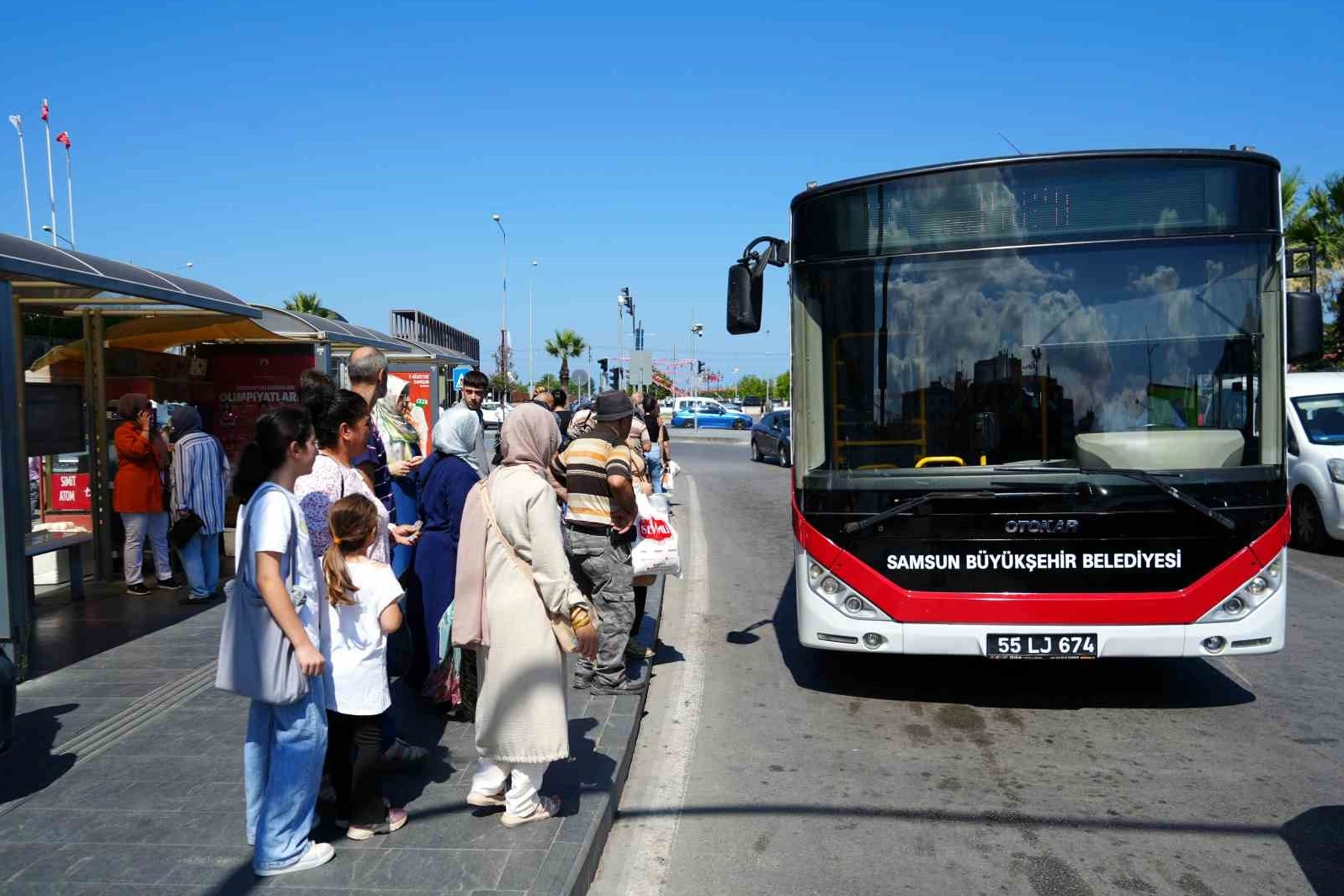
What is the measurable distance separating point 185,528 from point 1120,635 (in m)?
7.46

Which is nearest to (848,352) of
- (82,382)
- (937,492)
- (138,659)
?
(937,492)

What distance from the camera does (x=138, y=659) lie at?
716 cm

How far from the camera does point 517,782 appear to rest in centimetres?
425

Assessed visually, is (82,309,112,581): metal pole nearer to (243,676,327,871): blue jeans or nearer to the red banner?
the red banner

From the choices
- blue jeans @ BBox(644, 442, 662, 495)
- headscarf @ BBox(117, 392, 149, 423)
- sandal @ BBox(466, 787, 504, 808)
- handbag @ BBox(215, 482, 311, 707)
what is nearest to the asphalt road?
sandal @ BBox(466, 787, 504, 808)

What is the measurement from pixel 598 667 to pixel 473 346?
6323cm

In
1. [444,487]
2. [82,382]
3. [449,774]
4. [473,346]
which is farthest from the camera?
[473,346]

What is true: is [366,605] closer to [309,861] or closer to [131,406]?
[309,861]

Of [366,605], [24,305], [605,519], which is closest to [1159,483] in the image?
[605,519]

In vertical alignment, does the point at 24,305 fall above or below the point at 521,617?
above

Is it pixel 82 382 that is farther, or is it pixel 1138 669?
pixel 82 382

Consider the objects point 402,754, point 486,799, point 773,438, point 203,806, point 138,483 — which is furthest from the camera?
point 773,438

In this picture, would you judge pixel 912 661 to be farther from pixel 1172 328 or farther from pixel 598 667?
pixel 1172 328

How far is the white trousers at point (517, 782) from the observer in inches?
166
